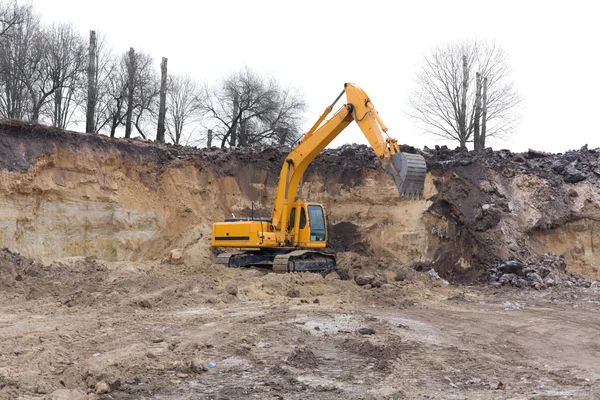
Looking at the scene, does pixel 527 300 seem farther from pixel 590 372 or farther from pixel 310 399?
pixel 310 399

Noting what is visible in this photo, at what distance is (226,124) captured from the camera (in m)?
35.7

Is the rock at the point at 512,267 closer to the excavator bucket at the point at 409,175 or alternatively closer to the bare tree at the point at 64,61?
the excavator bucket at the point at 409,175

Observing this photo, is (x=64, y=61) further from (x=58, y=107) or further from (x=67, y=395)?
(x=67, y=395)

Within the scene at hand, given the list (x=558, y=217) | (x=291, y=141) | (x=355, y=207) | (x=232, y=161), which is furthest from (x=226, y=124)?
(x=558, y=217)

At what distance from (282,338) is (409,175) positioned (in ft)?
17.7

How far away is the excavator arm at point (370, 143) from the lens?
13.0m

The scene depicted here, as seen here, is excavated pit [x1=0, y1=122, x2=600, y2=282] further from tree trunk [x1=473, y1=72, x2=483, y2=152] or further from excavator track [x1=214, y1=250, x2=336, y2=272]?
tree trunk [x1=473, y1=72, x2=483, y2=152]

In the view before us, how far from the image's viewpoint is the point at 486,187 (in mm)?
19234

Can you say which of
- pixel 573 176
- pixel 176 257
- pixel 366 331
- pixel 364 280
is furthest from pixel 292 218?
pixel 573 176

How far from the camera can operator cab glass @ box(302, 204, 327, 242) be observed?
1691 centimetres

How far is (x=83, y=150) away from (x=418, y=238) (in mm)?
11077

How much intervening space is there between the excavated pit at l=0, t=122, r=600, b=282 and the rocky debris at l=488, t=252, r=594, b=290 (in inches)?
21.1

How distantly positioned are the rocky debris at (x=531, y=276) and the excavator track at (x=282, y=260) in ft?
14.9

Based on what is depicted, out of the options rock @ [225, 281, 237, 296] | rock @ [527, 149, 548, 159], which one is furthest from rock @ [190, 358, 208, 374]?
rock @ [527, 149, 548, 159]
